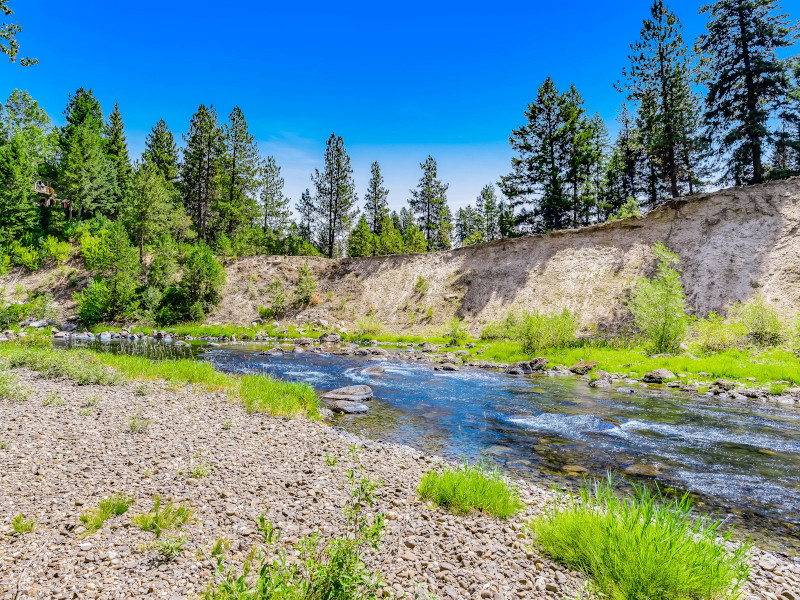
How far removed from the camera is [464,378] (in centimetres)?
1933

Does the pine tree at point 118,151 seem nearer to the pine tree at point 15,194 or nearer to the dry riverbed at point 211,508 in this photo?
the pine tree at point 15,194

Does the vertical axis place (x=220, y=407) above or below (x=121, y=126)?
below

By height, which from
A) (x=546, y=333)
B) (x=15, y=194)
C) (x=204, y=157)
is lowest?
(x=546, y=333)

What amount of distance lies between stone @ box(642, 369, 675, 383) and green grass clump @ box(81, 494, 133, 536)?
1937 cm

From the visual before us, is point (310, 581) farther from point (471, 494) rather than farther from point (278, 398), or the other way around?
point (278, 398)

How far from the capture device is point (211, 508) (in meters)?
5.55

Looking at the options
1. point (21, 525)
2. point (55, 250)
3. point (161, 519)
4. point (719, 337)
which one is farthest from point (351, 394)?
point (55, 250)

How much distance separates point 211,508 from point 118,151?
3052 inches

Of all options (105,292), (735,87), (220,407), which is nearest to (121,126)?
(105,292)

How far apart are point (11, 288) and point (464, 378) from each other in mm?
52772

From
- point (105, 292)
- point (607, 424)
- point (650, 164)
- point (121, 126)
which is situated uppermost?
point (121, 126)

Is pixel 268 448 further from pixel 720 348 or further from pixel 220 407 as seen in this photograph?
pixel 720 348

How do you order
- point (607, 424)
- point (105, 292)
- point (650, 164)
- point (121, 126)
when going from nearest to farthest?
point (607, 424) < point (105, 292) < point (650, 164) < point (121, 126)

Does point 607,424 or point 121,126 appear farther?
point 121,126
